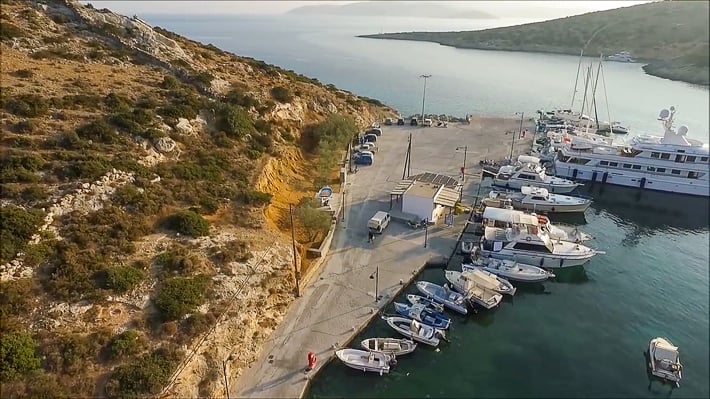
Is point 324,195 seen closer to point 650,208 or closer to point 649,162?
point 650,208

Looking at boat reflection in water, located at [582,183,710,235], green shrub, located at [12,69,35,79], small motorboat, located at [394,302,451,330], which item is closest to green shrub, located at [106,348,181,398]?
small motorboat, located at [394,302,451,330]

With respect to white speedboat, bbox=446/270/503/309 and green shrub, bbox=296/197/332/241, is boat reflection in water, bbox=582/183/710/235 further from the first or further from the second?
green shrub, bbox=296/197/332/241

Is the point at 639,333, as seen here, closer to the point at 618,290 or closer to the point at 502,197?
the point at 618,290

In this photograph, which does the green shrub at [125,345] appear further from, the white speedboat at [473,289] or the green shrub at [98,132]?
the white speedboat at [473,289]

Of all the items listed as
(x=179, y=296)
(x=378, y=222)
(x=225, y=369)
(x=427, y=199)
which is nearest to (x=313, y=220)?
(x=378, y=222)

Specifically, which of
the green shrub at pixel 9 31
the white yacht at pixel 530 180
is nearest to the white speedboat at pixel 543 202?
the white yacht at pixel 530 180

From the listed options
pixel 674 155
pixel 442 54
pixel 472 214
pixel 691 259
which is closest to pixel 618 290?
pixel 691 259
